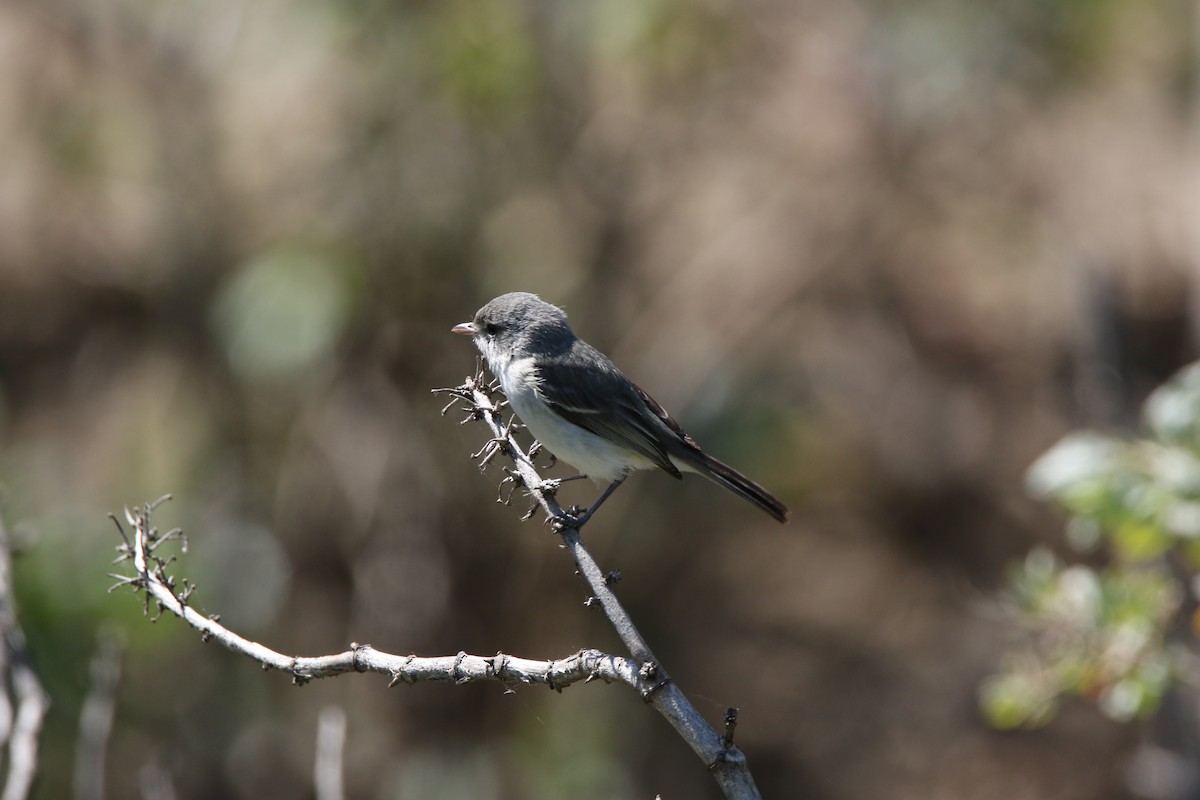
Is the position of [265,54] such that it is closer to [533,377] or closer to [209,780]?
[209,780]

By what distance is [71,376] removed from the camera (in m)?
9.28

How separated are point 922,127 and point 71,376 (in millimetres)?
7123

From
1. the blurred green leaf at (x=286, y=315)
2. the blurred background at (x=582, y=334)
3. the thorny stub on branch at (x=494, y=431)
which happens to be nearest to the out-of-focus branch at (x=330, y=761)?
the thorny stub on branch at (x=494, y=431)

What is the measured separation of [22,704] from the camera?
8.09 feet

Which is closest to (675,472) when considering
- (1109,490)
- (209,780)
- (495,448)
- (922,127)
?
(495,448)

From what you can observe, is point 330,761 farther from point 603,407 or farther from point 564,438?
point 603,407

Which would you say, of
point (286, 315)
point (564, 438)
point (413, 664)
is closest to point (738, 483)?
point (564, 438)

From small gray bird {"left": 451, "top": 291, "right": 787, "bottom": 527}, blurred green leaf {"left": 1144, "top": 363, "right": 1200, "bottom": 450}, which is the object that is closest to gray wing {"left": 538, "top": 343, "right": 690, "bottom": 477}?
small gray bird {"left": 451, "top": 291, "right": 787, "bottom": 527}

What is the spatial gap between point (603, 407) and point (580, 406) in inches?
3.2

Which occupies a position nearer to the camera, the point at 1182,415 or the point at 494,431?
the point at 494,431

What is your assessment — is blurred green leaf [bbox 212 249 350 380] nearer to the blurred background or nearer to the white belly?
the blurred background

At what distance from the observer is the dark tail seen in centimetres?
389

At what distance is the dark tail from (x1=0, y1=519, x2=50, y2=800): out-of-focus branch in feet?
7.21

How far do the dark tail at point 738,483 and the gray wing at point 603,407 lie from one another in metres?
0.13
